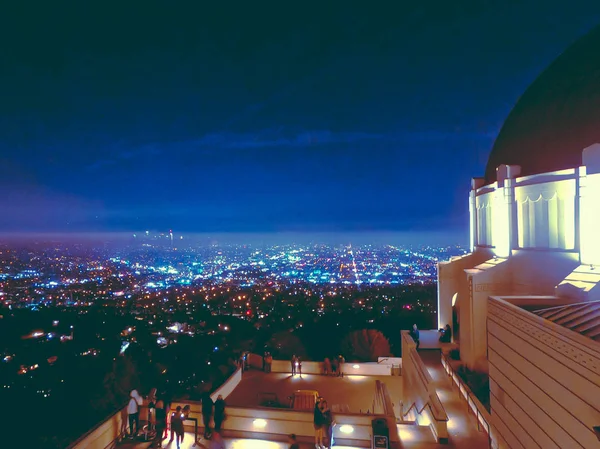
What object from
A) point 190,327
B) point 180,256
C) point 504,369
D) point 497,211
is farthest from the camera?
point 180,256

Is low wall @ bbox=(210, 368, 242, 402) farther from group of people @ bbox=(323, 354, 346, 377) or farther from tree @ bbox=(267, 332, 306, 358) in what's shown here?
tree @ bbox=(267, 332, 306, 358)

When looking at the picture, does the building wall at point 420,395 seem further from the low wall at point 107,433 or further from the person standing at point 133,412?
the low wall at point 107,433

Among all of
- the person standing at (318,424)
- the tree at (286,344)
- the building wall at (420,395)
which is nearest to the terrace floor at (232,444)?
the person standing at (318,424)

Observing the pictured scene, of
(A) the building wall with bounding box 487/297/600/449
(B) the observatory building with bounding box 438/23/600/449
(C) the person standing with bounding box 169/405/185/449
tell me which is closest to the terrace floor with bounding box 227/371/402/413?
(B) the observatory building with bounding box 438/23/600/449

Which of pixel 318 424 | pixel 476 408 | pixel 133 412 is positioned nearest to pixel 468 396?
pixel 476 408

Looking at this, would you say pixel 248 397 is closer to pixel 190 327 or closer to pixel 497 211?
pixel 497 211

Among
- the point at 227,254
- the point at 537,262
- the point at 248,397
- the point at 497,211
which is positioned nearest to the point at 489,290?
the point at 537,262

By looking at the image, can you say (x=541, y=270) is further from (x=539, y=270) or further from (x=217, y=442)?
(x=217, y=442)
